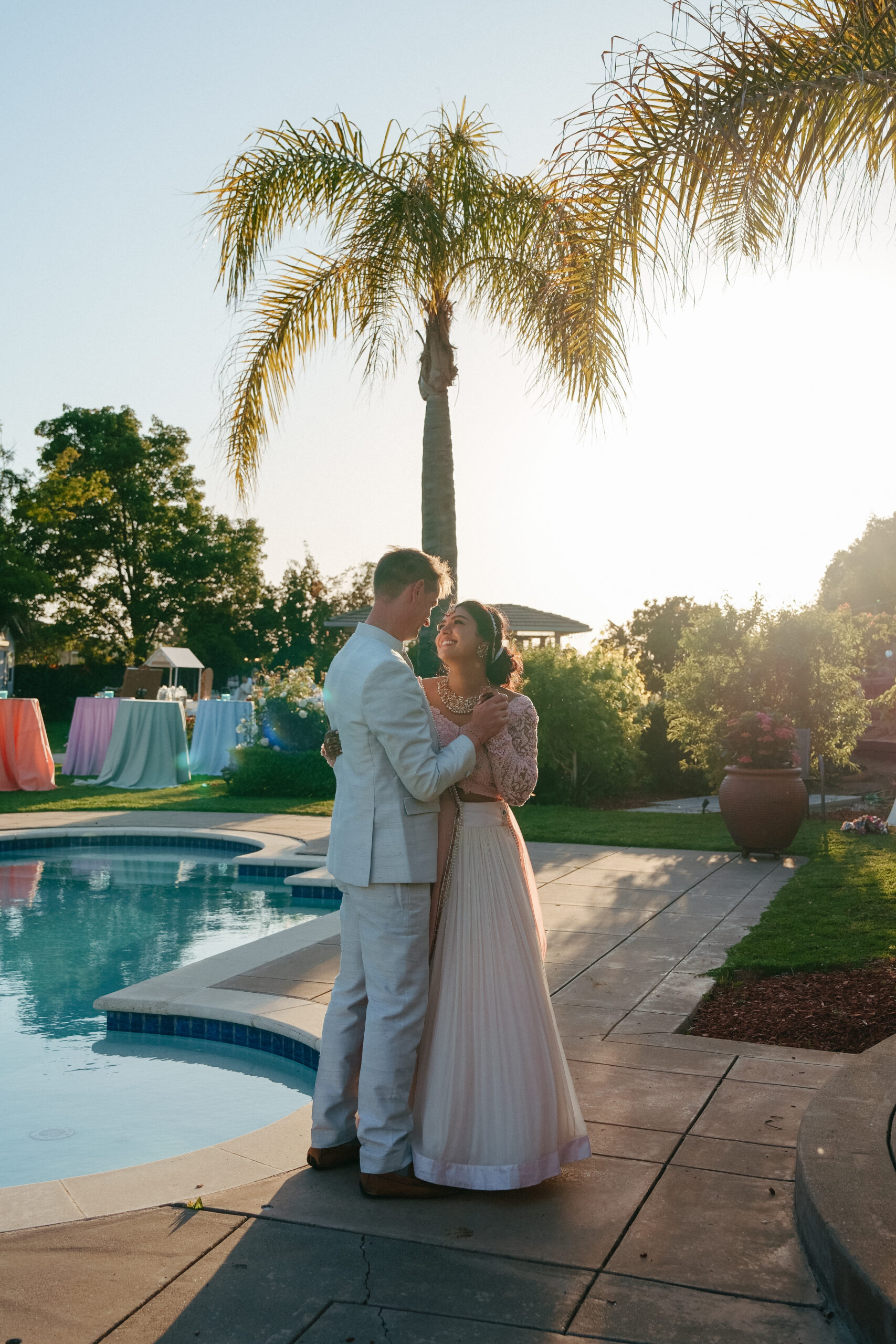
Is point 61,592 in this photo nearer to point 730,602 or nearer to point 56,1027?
point 730,602

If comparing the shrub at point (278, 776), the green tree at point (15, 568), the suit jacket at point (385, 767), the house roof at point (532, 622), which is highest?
the green tree at point (15, 568)

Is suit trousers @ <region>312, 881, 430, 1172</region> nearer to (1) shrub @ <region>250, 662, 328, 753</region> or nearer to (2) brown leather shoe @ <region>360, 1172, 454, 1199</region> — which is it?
(2) brown leather shoe @ <region>360, 1172, 454, 1199</region>

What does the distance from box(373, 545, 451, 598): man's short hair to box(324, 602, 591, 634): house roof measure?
724 inches

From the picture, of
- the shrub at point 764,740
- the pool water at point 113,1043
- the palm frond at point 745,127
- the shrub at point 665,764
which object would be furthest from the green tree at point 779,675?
the palm frond at point 745,127

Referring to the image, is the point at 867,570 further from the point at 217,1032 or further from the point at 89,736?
the point at 217,1032

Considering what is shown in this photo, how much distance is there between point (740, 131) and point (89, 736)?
13.6m

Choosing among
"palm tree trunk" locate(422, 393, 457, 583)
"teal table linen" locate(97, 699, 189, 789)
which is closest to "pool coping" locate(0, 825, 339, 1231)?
"palm tree trunk" locate(422, 393, 457, 583)

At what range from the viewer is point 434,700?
10.8 feet

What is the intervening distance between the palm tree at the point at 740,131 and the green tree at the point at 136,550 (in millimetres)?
30188

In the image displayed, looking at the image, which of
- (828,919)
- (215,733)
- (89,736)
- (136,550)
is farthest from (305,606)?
(828,919)

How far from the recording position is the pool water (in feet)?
13.9

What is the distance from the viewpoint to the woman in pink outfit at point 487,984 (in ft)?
9.59

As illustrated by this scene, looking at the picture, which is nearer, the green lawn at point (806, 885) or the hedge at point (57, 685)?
the green lawn at point (806, 885)

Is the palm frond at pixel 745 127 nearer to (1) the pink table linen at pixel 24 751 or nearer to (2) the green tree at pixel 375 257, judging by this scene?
(2) the green tree at pixel 375 257
